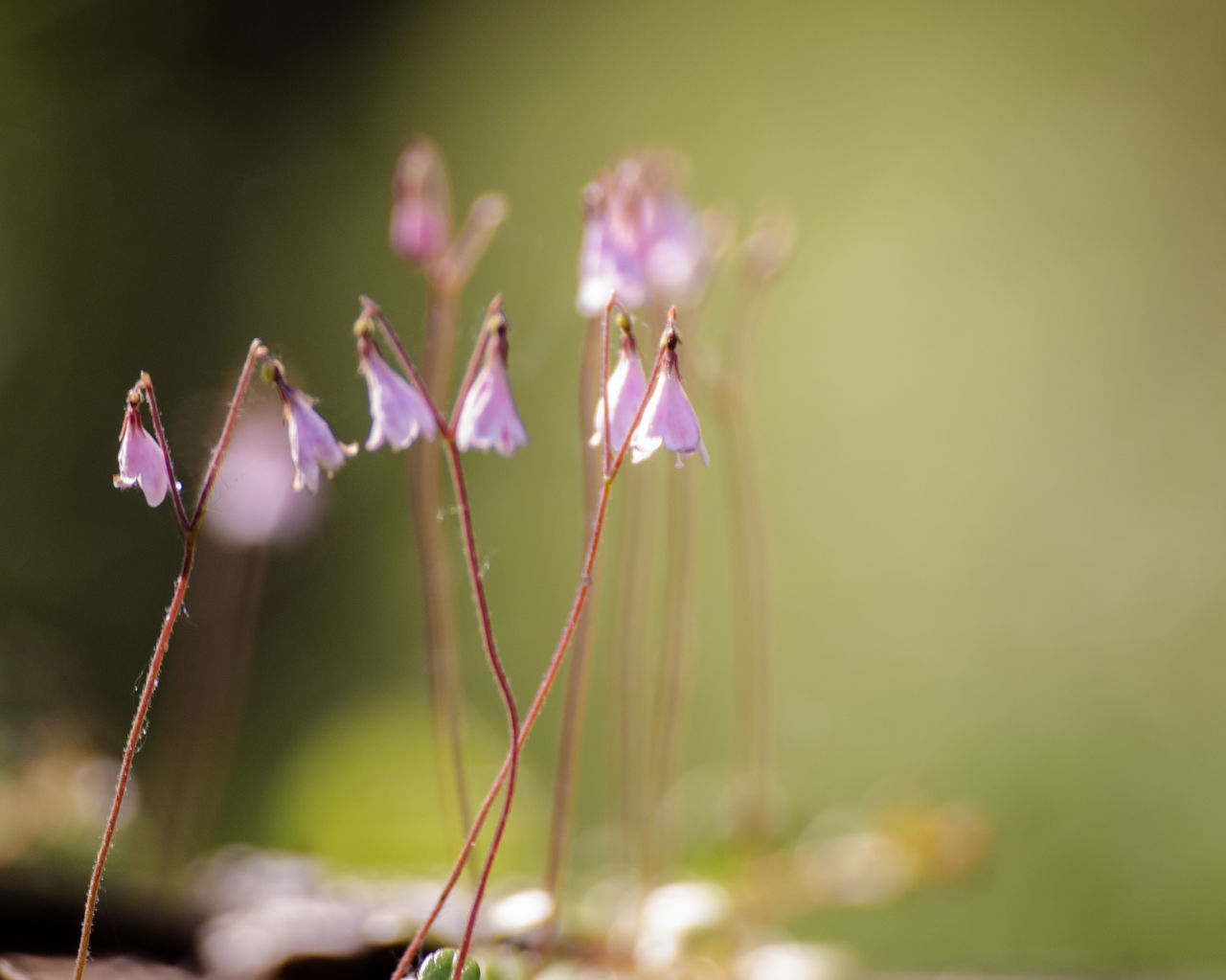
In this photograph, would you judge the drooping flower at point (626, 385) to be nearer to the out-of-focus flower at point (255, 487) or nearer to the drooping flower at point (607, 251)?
the drooping flower at point (607, 251)

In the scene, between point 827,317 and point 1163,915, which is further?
point 827,317

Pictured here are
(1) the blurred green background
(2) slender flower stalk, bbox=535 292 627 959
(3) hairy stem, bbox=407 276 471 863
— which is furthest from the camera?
(1) the blurred green background

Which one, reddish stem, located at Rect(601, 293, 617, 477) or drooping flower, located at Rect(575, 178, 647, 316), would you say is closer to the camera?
reddish stem, located at Rect(601, 293, 617, 477)

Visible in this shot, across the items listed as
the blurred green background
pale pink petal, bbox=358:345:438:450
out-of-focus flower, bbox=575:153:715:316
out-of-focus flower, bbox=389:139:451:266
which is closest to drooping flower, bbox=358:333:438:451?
pale pink petal, bbox=358:345:438:450

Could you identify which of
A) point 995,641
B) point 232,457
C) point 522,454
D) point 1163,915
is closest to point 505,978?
point 232,457

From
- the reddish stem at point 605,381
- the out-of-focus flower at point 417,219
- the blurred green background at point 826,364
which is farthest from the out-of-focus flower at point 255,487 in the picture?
the blurred green background at point 826,364

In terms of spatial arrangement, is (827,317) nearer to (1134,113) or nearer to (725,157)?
(725,157)

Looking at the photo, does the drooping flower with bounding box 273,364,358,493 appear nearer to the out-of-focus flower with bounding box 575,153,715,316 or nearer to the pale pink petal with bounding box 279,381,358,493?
the pale pink petal with bounding box 279,381,358,493
